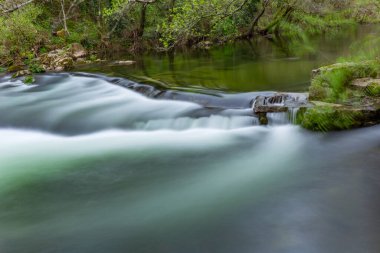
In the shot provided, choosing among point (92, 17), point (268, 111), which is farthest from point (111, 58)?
point (268, 111)

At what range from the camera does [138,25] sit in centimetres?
2142

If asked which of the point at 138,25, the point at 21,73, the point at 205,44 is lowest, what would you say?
the point at 21,73

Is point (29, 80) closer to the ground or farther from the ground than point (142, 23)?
closer to the ground

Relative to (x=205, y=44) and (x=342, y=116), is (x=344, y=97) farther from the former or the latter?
(x=205, y=44)

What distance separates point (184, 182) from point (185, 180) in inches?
2.8

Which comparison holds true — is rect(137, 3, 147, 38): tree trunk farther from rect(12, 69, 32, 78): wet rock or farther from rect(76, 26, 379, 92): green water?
rect(12, 69, 32, 78): wet rock

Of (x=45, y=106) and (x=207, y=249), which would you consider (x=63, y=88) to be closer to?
(x=45, y=106)

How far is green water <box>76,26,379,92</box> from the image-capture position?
9867 mm

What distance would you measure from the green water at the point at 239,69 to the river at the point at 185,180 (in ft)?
3.48

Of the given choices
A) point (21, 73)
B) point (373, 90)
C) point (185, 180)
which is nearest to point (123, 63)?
point (21, 73)

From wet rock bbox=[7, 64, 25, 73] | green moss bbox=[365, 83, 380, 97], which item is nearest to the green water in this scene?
green moss bbox=[365, 83, 380, 97]

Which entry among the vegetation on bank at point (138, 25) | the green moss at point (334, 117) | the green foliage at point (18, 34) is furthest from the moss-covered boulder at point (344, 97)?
the green foliage at point (18, 34)

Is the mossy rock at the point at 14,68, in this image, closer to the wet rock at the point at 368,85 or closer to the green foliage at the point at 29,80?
the green foliage at the point at 29,80

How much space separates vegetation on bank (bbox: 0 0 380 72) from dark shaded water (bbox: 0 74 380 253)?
852cm
